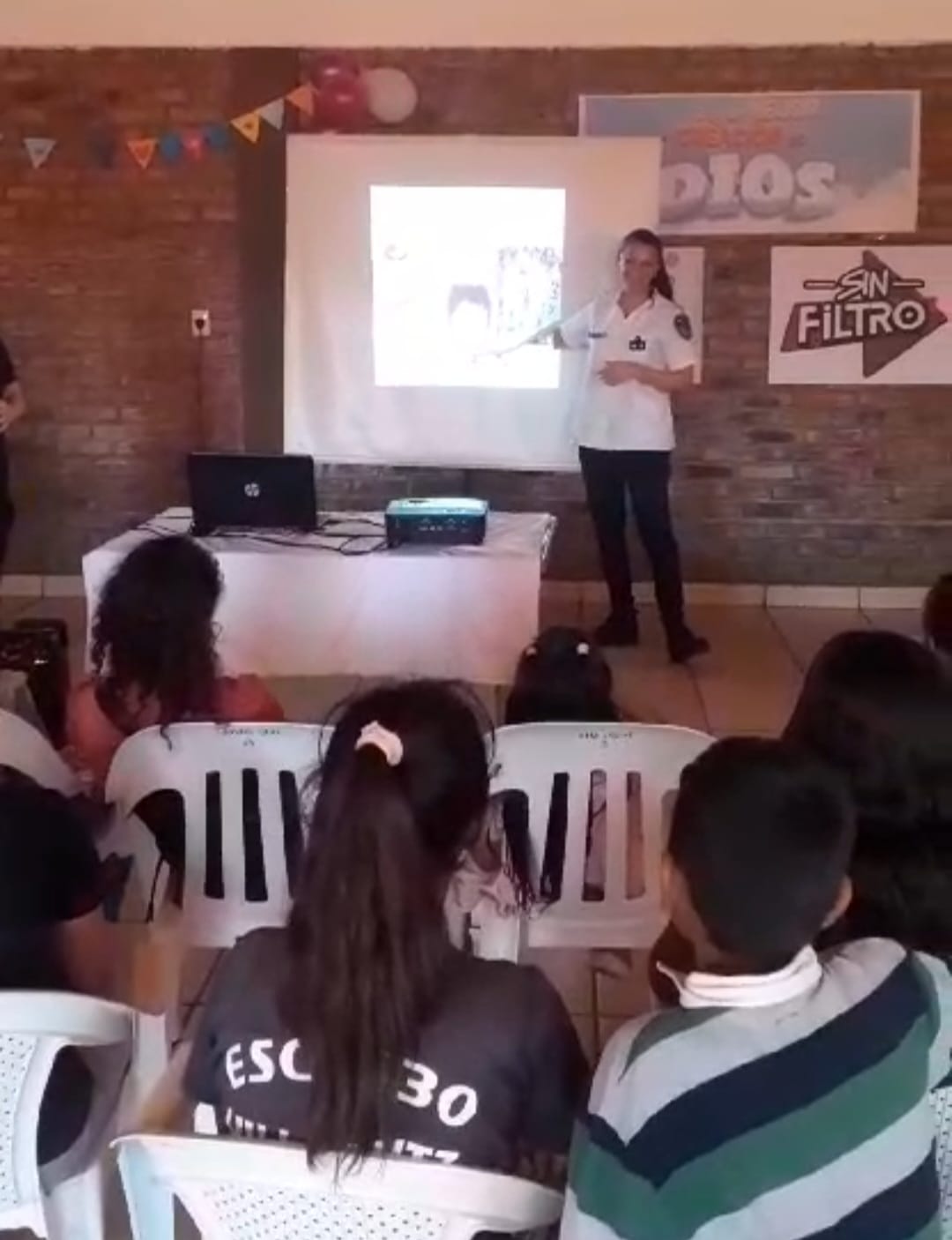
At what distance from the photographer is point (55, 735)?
322 cm

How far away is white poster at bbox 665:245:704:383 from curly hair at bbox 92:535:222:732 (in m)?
3.49

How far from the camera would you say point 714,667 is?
5.17 meters

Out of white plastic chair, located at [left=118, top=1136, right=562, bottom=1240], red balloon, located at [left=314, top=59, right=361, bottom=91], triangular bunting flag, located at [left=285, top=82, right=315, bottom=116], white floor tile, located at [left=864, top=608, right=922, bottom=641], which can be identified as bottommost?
white floor tile, located at [left=864, top=608, right=922, bottom=641]

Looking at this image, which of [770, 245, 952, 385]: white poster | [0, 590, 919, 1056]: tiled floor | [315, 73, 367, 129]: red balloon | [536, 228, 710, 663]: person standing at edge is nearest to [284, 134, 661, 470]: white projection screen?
[315, 73, 367, 129]: red balloon

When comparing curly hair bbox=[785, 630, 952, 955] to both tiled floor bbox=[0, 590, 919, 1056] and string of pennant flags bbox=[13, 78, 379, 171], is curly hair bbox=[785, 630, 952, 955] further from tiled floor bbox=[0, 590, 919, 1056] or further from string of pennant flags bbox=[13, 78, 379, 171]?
string of pennant flags bbox=[13, 78, 379, 171]

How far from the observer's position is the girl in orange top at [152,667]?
2465 millimetres

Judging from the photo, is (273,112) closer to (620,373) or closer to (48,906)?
(620,373)

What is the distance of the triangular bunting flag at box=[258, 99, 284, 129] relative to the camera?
222 inches

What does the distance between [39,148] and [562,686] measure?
13.0 feet

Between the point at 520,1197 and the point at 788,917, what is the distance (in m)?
0.34

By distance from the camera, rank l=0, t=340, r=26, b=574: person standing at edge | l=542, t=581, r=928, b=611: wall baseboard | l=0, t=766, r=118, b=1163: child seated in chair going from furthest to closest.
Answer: l=542, t=581, r=928, b=611: wall baseboard
l=0, t=340, r=26, b=574: person standing at edge
l=0, t=766, r=118, b=1163: child seated in chair

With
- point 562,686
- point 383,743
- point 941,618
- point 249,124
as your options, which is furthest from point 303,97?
point 383,743

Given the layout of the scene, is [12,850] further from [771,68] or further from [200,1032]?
[771,68]

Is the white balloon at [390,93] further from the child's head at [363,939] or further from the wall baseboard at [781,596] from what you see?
the child's head at [363,939]
